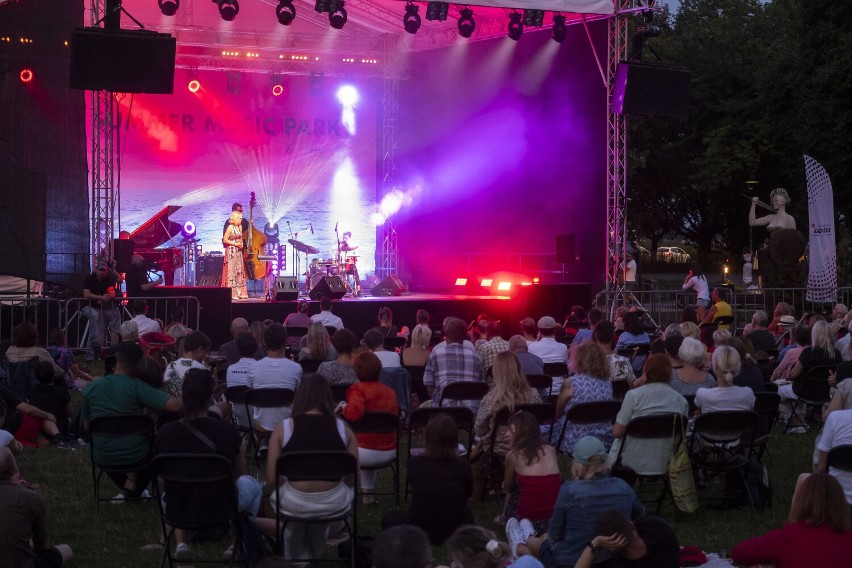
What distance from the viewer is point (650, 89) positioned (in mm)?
16125

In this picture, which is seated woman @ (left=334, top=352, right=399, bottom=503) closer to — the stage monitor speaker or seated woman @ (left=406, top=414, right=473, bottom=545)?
seated woman @ (left=406, top=414, right=473, bottom=545)

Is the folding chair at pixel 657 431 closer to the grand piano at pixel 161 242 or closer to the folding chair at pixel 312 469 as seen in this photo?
the folding chair at pixel 312 469

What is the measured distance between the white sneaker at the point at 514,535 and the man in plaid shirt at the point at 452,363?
9.11 ft

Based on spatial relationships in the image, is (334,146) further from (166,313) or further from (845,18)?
(845,18)

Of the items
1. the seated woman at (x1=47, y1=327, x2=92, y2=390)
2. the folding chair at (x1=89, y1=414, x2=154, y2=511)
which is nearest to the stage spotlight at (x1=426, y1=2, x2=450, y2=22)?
the seated woman at (x1=47, y1=327, x2=92, y2=390)

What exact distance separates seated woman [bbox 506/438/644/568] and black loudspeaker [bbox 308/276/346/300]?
13.0 metres

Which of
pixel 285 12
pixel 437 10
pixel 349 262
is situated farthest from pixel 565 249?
pixel 285 12

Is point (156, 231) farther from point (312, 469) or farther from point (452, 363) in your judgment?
point (312, 469)

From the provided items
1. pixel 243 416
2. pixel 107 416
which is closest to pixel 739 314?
pixel 243 416

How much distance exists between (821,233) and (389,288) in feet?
25.9

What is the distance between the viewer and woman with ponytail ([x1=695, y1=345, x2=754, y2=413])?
707 centimetres

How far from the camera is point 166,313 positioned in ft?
48.5

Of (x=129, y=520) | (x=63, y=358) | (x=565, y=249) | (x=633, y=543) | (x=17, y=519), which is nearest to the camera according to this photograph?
(x=633, y=543)

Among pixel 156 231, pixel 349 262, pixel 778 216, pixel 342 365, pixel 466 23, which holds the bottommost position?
pixel 342 365
